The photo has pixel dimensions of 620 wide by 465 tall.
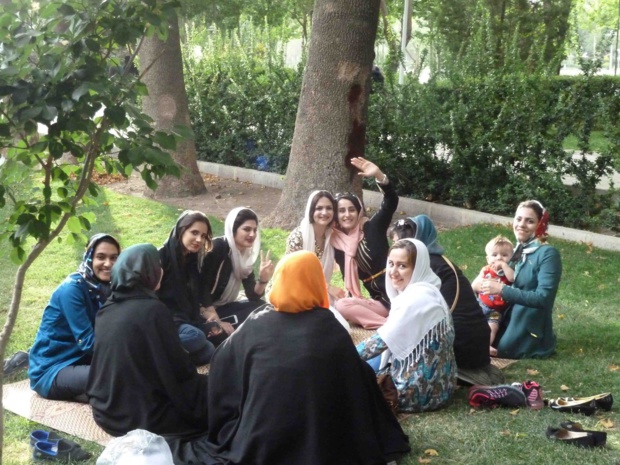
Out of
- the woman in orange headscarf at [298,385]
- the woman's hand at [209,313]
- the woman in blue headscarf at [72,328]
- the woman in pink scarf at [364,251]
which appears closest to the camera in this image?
the woman in orange headscarf at [298,385]

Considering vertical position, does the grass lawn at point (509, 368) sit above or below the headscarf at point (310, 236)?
below

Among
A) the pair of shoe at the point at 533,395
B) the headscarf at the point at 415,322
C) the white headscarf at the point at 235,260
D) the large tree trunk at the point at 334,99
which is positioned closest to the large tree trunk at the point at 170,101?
the large tree trunk at the point at 334,99

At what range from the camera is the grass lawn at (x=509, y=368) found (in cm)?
495

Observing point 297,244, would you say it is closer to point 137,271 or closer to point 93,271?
point 93,271

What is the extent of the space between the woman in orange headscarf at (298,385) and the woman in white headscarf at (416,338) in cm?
65

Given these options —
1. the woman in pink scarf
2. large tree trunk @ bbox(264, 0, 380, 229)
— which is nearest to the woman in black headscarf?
the woman in pink scarf

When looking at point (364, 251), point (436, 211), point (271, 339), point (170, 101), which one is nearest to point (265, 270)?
point (364, 251)

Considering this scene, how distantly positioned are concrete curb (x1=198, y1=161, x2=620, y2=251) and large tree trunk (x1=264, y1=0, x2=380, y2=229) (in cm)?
137

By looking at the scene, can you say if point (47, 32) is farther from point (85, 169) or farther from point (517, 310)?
point (517, 310)

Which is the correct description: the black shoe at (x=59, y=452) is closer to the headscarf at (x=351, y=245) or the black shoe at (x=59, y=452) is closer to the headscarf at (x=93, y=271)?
the headscarf at (x=93, y=271)

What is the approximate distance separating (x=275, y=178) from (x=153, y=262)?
8.15 m

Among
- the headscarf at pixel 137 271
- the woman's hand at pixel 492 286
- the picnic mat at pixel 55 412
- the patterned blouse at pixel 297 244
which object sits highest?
the headscarf at pixel 137 271

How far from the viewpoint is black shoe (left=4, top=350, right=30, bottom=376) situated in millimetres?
6367

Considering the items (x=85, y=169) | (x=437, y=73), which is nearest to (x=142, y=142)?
(x=85, y=169)
